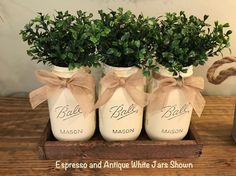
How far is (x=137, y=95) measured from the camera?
26.0 inches

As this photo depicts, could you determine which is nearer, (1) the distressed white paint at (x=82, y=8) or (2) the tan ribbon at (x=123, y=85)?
(2) the tan ribbon at (x=123, y=85)

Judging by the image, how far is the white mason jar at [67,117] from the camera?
657mm

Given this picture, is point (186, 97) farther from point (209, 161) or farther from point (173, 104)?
point (209, 161)

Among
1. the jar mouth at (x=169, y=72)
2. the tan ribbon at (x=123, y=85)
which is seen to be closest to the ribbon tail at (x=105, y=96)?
the tan ribbon at (x=123, y=85)

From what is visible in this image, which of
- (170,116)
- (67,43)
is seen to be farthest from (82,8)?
(170,116)

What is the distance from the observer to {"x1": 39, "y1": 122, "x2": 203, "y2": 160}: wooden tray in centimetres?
69

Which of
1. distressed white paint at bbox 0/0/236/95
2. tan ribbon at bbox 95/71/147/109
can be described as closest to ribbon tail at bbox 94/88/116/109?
tan ribbon at bbox 95/71/147/109

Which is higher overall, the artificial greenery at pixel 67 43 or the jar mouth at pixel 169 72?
the artificial greenery at pixel 67 43

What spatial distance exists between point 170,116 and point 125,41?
192mm

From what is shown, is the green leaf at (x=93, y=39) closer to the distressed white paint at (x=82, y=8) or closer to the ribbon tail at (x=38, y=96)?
the ribbon tail at (x=38, y=96)

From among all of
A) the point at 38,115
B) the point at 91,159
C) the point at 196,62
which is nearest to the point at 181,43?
the point at 196,62

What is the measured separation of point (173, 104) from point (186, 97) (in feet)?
0.10

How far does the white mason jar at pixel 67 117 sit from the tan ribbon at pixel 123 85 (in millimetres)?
40

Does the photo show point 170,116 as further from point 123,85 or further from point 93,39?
point 93,39
